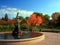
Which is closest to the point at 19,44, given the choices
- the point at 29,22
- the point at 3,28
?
the point at 3,28

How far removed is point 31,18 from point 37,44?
88.7 feet

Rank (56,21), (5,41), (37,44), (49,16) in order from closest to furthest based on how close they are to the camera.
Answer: (5,41) < (37,44) < (56,21) < (49,16)

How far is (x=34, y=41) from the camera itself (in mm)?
11297

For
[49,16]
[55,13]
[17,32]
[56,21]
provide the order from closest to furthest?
[17,32], [56,21], [55,13], [49,16]

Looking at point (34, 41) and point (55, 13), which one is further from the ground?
point (55, 13)

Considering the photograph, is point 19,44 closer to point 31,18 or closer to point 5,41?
point 5,41

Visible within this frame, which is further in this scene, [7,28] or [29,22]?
[29,22]

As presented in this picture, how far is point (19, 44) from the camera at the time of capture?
10320 millimetres

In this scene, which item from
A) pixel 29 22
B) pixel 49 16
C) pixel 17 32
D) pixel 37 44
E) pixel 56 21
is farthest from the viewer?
pixel 49 16

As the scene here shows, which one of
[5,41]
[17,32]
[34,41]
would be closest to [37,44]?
[34,41]

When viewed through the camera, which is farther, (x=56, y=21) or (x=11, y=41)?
(x=56, y=21)

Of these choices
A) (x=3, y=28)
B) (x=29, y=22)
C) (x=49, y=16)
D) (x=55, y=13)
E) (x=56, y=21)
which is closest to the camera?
(x=3, y=28)

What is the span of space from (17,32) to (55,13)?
131ft

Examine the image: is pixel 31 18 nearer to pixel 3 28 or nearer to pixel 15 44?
pixel 3 28
